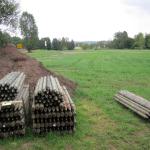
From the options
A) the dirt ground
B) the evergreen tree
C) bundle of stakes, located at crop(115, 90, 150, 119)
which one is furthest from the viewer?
the evergreen tree

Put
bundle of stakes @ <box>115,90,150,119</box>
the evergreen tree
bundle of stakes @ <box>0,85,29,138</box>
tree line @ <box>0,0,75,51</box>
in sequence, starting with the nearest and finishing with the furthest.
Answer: bundle of stakes @ <box>0,85,29,138</box>, bundle of stakes @ <box>115,90,150,119</box>, tree line @ <box>0,0,75,51</box>, the evergreen tree

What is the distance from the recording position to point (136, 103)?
1233cm

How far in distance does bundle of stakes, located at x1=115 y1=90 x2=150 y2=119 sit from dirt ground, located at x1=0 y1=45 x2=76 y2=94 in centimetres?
321

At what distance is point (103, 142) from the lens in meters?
8.84

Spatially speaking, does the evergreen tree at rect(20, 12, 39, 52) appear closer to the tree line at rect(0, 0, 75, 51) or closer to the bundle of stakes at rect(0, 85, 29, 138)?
the tree line at rect(0, 0, 75, 51)

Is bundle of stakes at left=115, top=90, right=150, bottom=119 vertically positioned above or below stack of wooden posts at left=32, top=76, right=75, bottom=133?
below

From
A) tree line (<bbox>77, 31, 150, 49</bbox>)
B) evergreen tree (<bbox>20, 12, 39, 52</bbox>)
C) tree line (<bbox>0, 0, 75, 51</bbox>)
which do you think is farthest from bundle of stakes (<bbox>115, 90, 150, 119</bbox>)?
tree line (<bbox>77, 31, 150, 49</bbox>)

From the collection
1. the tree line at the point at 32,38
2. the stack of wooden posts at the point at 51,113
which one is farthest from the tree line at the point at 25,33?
the stack of wooden posts at the point at 51,113

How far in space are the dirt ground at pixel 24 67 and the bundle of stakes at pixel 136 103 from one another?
3.21 metres

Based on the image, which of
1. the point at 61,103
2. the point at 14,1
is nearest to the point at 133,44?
the point at 14,1

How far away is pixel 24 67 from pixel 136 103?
9572 millimetres

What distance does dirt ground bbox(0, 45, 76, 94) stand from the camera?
17.4 meters

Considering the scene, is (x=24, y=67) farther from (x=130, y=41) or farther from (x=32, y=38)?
(x=130, y=41)

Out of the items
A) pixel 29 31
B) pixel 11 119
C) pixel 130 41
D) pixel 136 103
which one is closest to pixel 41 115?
pixel 11 119
